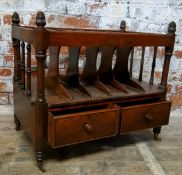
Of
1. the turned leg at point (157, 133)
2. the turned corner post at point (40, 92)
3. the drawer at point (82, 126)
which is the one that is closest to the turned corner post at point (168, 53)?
the turned leg at point (157, 133)

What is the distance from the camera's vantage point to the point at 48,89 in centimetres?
155

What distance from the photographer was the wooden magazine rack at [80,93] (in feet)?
4.29

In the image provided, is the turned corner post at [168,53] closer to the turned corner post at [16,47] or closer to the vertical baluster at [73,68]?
the vertical baluster at [73,68]

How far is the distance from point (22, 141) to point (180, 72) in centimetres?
129

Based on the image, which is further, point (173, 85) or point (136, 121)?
point (173, 85)

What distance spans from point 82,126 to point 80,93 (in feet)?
0.67

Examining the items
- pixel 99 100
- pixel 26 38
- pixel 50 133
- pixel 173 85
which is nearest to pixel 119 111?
pixel 99 100

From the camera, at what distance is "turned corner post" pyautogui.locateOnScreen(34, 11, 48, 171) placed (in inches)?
47.4

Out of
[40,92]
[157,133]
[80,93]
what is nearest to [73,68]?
[80,93]

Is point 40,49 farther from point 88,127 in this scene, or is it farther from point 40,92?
point 88,127

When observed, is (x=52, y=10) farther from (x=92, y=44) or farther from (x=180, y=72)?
(x=180, y=72)

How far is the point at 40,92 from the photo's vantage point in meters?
1.31

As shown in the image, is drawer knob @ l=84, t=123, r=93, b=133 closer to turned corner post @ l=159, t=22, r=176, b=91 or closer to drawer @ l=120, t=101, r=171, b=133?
drawer @ l=120, t=101, r=171, b=133

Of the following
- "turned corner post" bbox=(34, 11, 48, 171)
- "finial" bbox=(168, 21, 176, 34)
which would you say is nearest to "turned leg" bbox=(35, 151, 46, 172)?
"turned corner post" bbox=(34, 11, 48, 171)
